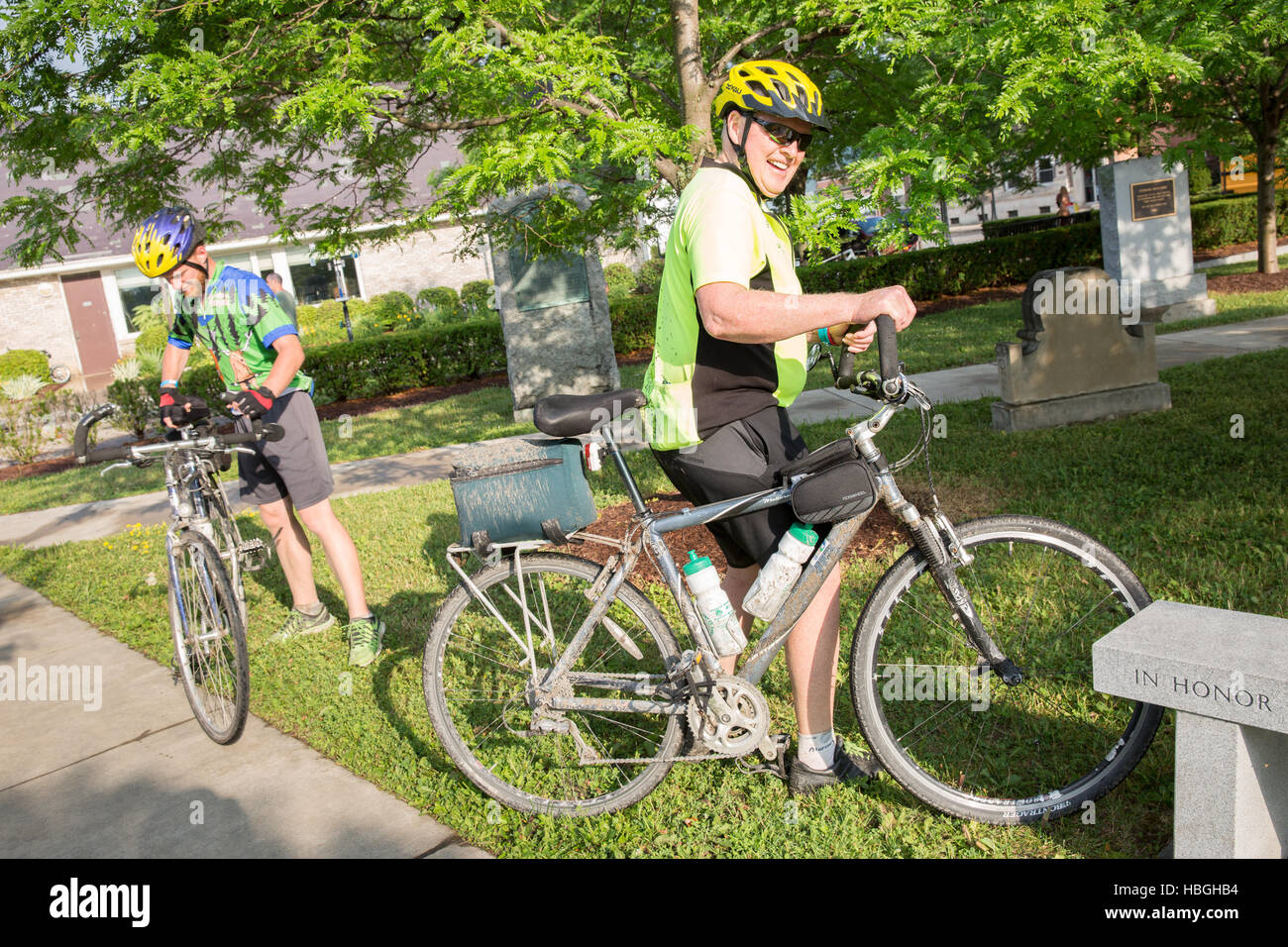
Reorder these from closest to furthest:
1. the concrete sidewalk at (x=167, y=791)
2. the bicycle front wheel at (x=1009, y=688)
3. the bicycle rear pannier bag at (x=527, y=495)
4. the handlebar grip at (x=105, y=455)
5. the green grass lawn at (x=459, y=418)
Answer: the bicycle front wheel at (x=1009, y=688) < the bicycle rear pannier bag at (x=527, y=495) < the concrete sidewalk at (x=167, y=791) < the handlebar grip at (x=105, y=455) < the green grass lawn at (x=459, y=418)

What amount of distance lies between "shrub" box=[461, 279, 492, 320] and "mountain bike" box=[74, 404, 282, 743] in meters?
15.7

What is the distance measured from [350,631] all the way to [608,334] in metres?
8.02

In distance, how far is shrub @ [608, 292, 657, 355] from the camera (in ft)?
55.4

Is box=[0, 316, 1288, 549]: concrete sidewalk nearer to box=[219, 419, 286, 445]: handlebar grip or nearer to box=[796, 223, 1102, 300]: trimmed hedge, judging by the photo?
box=[219, 419, 286, 445]: handlebar grip

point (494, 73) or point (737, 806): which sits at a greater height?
point (494, 73)

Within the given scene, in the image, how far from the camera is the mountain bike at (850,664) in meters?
2.77

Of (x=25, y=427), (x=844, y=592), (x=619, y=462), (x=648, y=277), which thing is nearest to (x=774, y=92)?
(x=619, y=462)

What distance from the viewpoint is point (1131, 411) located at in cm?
729

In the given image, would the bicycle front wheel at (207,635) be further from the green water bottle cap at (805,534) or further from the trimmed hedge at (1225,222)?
the trimmed hedge at (1225,222)

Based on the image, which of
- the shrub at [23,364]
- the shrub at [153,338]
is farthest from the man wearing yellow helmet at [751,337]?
the shrub at [23,364]

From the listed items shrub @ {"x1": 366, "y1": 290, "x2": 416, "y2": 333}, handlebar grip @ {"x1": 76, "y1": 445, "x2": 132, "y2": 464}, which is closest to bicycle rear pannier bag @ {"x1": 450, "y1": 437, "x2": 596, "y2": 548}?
handlebar grip @ {"x1": 76, "y1": 445, "x2": 132, "y2": 464}

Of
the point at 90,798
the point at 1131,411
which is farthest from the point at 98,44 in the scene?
the point at 1131,411

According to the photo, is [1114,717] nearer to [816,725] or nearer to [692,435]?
[816,725]

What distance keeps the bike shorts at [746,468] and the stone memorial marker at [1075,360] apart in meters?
4.76
